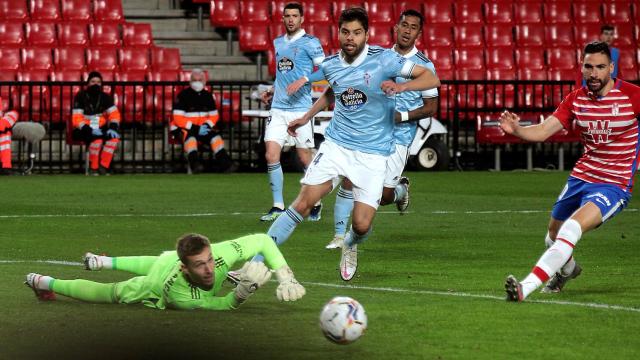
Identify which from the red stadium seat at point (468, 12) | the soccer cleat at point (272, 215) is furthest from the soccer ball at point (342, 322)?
the red stadium seat at point (468, 12)

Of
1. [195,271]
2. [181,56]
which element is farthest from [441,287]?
[181,56]

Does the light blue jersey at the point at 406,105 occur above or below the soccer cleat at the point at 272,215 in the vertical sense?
above

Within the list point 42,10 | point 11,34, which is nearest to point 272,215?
point 11,34

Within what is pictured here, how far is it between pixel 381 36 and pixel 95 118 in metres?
6.56

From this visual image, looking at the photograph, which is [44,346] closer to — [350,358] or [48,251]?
[350,358]

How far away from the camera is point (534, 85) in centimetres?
2500

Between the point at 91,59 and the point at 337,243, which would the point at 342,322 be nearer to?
the point at 337,243

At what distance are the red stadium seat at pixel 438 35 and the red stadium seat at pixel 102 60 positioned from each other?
626 centimetres

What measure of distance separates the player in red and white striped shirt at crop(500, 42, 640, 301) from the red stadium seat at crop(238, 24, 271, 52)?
56.9ft

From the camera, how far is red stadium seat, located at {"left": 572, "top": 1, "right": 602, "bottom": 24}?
28172 millimetres

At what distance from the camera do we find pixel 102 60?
25.2 m

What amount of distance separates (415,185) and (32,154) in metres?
6.97

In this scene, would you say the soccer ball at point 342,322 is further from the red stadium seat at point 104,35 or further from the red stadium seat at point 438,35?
the red stadium seat at point 438,35

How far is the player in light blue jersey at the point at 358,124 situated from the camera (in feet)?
31.9
